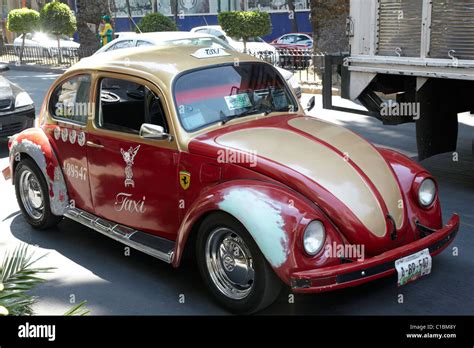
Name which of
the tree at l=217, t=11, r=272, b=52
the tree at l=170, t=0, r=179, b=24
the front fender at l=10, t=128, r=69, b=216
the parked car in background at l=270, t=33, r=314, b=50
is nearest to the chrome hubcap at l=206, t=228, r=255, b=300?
the front fender at l=10, t=128, r=69, b=216

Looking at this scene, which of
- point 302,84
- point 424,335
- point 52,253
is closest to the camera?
point 424,335

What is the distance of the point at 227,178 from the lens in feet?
15.3

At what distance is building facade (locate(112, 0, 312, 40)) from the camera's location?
38.3 meters

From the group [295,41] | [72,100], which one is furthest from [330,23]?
[72,100]

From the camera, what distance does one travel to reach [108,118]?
5715 millimetres

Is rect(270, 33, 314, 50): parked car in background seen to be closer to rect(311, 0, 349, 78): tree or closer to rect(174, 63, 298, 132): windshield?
rect(311, 0, 349, 78): tree

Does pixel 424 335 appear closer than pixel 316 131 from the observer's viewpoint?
Yes

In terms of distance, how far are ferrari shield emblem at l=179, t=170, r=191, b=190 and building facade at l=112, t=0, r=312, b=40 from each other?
32806mm

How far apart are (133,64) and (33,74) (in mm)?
21332

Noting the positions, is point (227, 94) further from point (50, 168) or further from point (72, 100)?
point (50, 168)

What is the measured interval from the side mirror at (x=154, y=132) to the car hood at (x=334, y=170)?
0.29 meters

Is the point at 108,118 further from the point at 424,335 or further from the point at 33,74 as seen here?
the point at 33,74

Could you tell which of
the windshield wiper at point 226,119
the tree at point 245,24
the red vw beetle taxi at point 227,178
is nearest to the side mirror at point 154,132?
the red vw beetle taxi at point 227,178

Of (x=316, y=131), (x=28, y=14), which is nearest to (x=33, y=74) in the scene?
(x=28, y=14)
